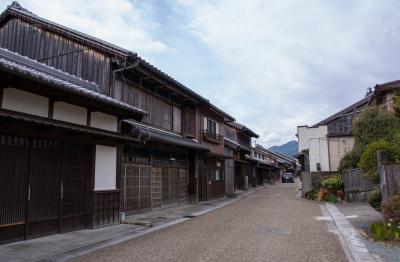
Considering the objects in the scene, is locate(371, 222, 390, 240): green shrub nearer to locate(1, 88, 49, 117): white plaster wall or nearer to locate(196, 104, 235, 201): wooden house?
locate(1, 88, 49, 117): white plaster wall

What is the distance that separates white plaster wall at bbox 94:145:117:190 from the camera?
13.4 m

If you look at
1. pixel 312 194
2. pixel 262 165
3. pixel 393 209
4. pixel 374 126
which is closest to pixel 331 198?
pixel 312 194

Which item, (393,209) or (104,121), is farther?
(104,121)

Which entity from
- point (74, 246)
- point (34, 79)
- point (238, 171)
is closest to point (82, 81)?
point (34, 79)

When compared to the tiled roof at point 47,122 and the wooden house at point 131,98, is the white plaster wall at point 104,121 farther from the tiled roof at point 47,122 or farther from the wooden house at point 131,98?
the tiled roof at point 47,122

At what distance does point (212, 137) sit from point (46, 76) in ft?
62.6

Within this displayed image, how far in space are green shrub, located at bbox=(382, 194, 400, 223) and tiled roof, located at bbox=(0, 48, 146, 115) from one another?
874 cm

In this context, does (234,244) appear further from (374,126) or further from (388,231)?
(374,126)

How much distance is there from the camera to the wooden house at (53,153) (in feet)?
32.3

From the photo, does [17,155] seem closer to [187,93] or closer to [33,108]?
[33,108]

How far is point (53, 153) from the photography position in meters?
11.5

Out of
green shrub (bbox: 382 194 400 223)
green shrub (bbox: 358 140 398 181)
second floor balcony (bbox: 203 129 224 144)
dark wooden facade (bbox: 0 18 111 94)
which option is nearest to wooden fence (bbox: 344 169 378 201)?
green shrub (bbox: 358 140 398 181)

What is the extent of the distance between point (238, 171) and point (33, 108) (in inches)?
1386

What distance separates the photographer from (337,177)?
2550 centimetres
